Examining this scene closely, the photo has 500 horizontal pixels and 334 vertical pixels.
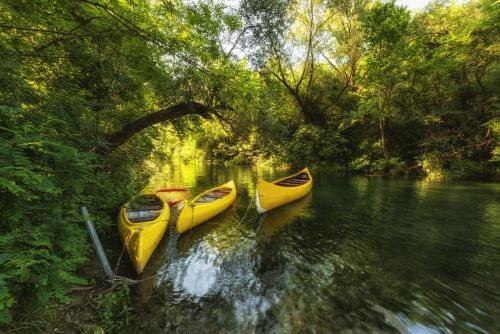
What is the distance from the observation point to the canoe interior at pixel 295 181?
44.7 feet

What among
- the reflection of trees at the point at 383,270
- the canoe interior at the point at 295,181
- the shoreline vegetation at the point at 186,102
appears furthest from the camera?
the canoe interior at the point at 295,181

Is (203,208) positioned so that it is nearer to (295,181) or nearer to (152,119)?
(152,119)

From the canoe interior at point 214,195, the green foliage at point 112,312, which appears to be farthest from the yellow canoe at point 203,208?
the green foliage at point 112,312

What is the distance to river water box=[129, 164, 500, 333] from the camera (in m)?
4.22

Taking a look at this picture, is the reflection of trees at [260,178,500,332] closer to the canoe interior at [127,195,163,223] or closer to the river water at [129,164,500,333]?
the river water at [129,164,500,333]

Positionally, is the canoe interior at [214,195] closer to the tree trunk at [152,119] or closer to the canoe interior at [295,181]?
the canoe interior at [295,181]

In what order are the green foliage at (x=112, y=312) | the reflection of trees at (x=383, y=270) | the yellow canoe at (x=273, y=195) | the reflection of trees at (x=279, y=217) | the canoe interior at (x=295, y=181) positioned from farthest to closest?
the canoe interior at (x=295, y=181) → the yellow canoe at (x=273, y=195) → the reflection of trees at (x=279, y=217) → the reflection of trees at (x=383, y=270) → the green foliage at (x=112, y=312)

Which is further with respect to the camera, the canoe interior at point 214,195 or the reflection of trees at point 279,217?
the canoe interior at point 214,195

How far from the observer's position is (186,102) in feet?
27.9

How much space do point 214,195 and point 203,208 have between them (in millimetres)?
2423

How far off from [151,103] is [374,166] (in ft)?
59.0

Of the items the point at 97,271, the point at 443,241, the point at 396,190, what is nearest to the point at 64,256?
the point at 97,271

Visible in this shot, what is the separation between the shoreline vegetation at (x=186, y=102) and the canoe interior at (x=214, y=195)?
2.24 m

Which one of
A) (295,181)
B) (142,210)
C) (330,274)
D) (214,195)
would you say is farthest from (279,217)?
(142,210)
